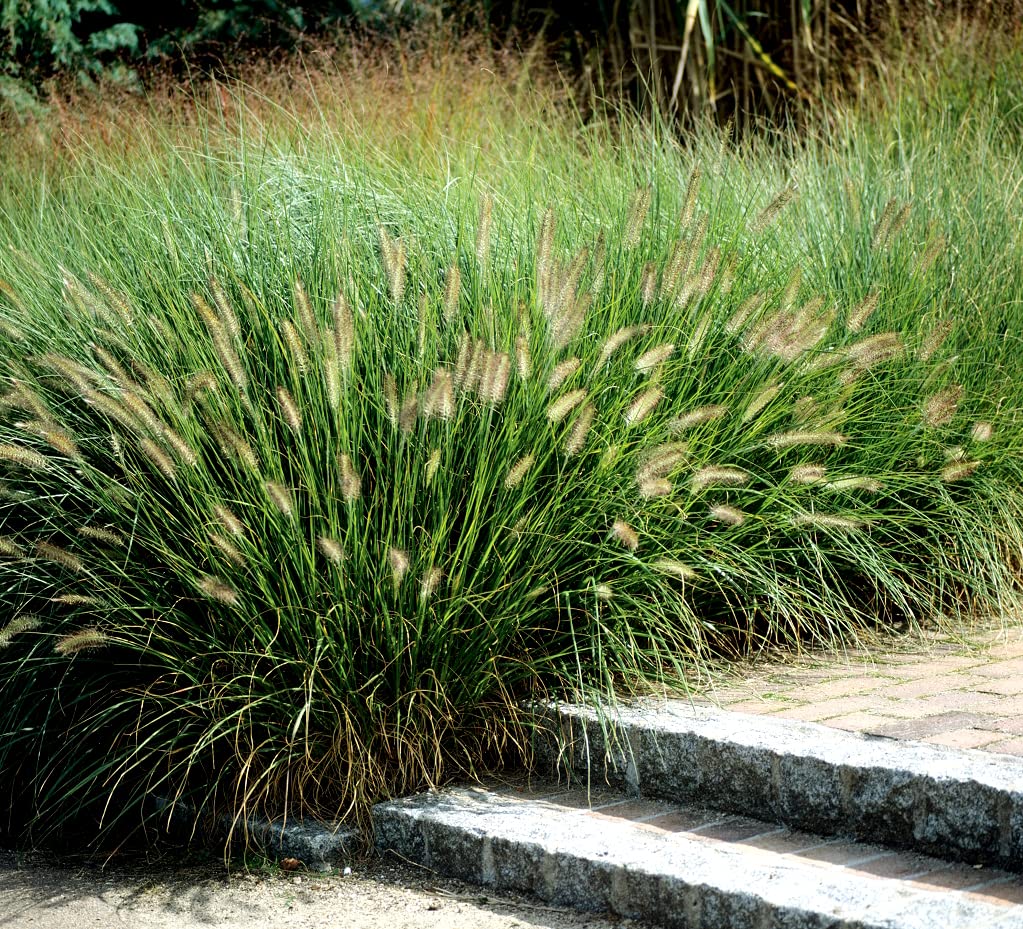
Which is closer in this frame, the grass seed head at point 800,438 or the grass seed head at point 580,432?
the grass seed head at point 580,432

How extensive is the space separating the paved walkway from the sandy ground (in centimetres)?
86

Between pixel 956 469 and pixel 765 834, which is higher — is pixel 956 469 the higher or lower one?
the higher one

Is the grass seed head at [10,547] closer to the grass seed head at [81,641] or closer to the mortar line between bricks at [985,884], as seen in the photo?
the grass seed head at [81,641]

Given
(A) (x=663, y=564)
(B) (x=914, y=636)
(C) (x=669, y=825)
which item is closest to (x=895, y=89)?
(B) (x=914, y=636)

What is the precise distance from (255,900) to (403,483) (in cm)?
108

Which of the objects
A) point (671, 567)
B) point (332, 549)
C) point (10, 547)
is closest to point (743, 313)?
point (671, 567)

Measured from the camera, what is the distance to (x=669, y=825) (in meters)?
3.30

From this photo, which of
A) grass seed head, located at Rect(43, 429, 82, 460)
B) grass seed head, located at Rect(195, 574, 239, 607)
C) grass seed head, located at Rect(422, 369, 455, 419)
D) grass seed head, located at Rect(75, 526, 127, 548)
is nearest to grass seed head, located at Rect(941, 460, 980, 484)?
grass seed head, located at Rect(422, 369, 455, 419)

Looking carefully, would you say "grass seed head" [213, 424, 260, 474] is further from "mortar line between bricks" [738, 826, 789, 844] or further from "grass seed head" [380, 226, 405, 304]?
"mortar line between bricks" [738, 826, 789, 844]

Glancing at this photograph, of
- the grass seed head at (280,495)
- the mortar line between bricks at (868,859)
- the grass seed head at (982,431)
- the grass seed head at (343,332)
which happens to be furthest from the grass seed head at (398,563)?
the grass seed head at (982,431)

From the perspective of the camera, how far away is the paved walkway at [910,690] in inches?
132

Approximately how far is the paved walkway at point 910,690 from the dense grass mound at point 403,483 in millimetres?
125

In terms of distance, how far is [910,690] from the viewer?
3.73 meters

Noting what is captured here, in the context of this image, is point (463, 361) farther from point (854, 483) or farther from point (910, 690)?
point (910, 690)
